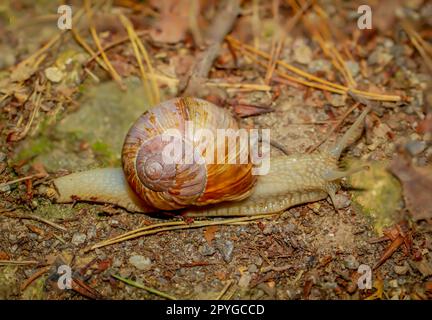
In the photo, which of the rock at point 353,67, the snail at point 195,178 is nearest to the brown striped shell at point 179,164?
the snail at point 195,178

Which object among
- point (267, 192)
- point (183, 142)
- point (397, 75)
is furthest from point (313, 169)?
point (397, 75)

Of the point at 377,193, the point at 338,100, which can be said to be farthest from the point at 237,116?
the point at 377,193

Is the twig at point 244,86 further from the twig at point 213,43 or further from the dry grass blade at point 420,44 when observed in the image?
the dry grass blade at point 420,44

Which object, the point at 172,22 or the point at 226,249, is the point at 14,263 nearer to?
the point at 226,249

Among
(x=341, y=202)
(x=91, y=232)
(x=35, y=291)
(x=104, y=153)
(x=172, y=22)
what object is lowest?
(x=35, y=291)

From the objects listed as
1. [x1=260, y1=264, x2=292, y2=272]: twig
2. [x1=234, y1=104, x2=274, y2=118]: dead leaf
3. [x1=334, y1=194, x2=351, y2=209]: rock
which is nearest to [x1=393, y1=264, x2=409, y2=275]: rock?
[x1=334, y1=194, x2=351, y2=209]: rock

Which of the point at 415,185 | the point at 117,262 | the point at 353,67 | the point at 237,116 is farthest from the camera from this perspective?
the point at 353,67
